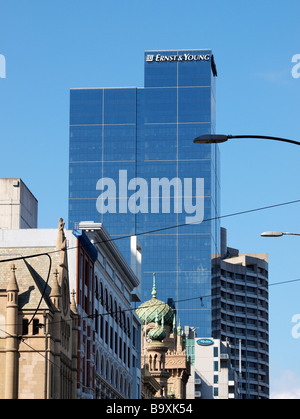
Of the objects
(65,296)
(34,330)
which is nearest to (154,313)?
(65,296)

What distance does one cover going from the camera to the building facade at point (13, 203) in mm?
97812

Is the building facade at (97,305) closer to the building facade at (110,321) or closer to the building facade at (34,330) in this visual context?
the building facade at (110,321)

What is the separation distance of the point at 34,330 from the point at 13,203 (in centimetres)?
2682

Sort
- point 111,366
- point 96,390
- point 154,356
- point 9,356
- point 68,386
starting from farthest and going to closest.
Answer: point 154,356, point 111,366, point 96,390, point 68,386, point 9,356

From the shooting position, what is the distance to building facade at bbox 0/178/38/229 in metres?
97.8

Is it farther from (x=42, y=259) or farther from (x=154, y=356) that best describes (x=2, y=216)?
(x=154, y=356)

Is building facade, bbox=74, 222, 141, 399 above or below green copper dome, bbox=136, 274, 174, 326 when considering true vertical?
below

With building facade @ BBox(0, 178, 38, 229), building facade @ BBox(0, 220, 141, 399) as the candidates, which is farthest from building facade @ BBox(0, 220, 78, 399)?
building facade @ BBox(0, 178, 38, 229)

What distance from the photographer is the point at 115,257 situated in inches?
4045

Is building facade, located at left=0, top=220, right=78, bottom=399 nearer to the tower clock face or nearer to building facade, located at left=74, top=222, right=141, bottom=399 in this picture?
the tower clock face

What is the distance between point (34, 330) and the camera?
73.7 m

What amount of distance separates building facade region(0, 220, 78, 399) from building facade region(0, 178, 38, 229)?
63.8 ft
